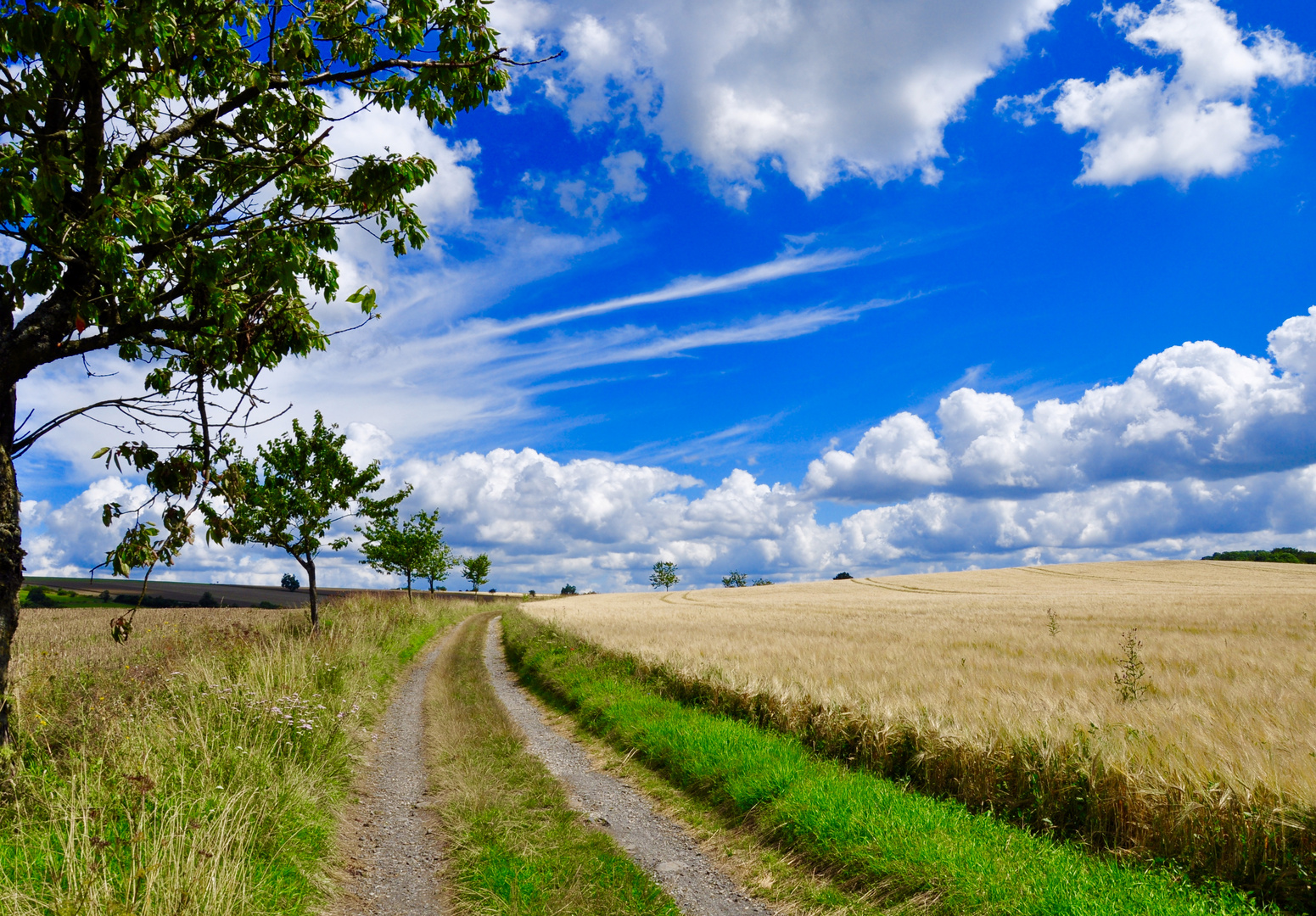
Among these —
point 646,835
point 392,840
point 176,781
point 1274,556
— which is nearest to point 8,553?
point 176,781

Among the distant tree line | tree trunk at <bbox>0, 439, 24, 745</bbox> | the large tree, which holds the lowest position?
the distant tree line

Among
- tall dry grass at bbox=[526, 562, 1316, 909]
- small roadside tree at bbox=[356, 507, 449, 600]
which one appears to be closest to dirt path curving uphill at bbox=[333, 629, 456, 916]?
tall dry grass at bbox=[526, 562, 1316, 909]

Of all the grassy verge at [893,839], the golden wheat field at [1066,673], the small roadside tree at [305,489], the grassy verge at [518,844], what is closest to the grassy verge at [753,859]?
the grassy verge at [893,839]

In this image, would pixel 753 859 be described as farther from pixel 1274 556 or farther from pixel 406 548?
pixel 1274 556

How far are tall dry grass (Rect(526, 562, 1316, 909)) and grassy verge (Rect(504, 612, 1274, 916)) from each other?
0.49m

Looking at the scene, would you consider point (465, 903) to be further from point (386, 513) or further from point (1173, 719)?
point (386, 513)

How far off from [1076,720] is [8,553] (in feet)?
35.3

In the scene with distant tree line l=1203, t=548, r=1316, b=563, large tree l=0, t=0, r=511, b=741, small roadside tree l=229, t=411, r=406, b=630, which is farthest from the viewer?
distant tree line l=1203, t=548, r=1316, b=563

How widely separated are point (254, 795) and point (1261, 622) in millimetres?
28663

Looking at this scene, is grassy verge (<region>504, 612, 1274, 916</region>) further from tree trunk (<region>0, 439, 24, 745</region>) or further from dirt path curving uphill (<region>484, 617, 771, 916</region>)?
tree trunk (<region>0, 439, 24, 745</region>)

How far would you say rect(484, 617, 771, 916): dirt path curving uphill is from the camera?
607cm

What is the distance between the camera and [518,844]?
7.07 meters

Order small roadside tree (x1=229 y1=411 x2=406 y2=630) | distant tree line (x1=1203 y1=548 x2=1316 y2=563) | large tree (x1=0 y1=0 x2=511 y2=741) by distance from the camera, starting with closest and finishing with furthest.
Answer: large tree (x1=0 y1=0 x2=511 y2=741), small roadside tree (x1=229 y1=411 x2=406 y2=630), distant tree line (x1=1203 y1=548 x2=1316 y2=563)

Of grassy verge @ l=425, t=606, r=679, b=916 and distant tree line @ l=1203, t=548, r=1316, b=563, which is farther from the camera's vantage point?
distant tree line @ l=1203, t=548, r=1316, b=563
